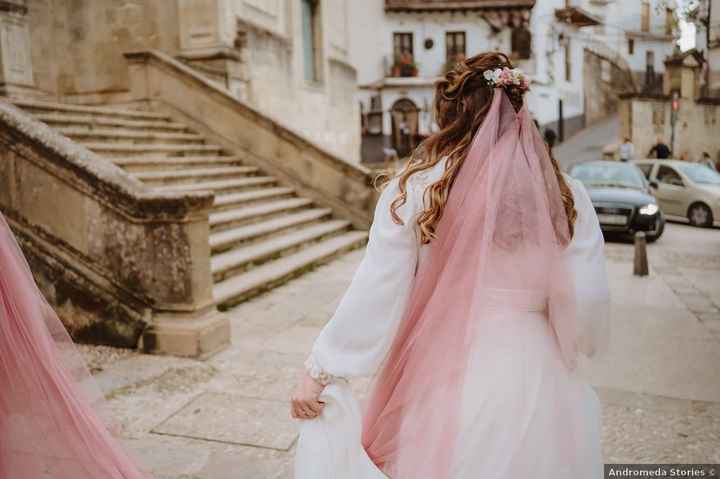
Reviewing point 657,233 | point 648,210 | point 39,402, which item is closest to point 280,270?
point 39,402

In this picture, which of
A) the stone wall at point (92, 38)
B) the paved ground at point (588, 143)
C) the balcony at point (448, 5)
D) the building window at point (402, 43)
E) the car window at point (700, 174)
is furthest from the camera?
the building window at point (402, 43)

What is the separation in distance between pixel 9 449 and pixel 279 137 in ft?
30.3

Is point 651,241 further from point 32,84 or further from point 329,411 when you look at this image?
point 32,84

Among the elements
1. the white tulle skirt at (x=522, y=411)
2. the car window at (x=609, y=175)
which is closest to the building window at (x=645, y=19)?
the car window at (x=609, y=175)

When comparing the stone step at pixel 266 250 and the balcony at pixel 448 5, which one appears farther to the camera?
the balcony at pixel 448 5

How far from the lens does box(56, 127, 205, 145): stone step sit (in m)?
8.70

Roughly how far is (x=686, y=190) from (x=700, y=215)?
65 cm

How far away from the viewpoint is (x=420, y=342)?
213cm

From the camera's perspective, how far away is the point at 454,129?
2.12 m

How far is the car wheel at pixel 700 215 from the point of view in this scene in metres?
14.2

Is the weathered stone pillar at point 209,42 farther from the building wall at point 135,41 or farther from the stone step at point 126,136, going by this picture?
the stone step at point 126,136

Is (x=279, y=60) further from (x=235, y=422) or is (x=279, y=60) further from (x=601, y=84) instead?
(x=601, y=84)

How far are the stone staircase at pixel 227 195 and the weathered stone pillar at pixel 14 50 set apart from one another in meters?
3.27

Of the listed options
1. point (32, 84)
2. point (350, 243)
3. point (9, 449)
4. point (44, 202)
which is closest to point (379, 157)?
point (32, 84)
